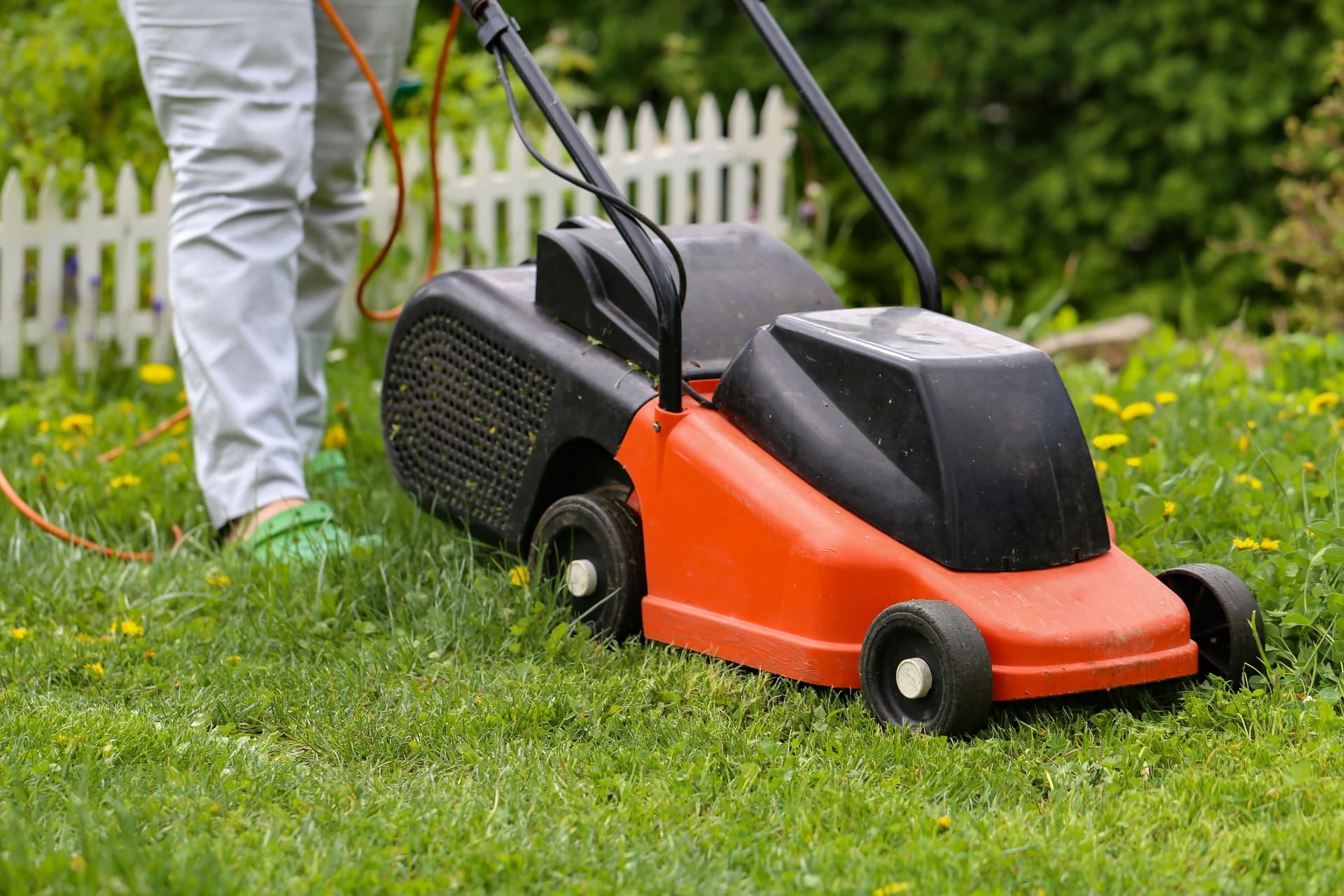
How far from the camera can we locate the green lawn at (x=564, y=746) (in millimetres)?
1642

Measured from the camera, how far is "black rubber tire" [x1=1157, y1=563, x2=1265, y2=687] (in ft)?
6.98

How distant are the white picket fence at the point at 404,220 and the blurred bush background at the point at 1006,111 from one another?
27cm

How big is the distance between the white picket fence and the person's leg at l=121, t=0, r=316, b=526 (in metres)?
1.45

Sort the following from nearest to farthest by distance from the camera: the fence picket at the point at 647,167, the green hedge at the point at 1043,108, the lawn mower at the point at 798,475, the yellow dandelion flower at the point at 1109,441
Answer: the lawn mower at the point at 798,475 → the yellow dandelion flower at the point at 1109,441 → the fence picket at the point at 647,167 → the green hedge at the point at 1043,108

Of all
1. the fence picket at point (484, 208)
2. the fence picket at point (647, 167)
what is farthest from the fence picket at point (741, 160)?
the fence picket at point (484, 208)

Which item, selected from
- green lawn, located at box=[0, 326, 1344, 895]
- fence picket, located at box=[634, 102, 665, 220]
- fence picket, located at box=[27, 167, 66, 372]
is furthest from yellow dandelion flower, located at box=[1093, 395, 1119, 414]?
fence picket, located at box=[27, 167, 66, 372]

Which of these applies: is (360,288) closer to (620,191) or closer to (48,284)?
(620,191)

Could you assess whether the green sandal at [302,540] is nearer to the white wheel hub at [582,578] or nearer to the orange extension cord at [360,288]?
the orange extension cord at [360,288]

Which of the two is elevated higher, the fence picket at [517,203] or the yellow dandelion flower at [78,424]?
the fence picket at [517,203]

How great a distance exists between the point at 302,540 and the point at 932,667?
1.28 metres

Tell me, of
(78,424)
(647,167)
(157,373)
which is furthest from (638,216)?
(647,167)

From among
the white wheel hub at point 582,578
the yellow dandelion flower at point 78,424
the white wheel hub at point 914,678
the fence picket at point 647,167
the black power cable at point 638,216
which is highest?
the black power cable at point 638,216

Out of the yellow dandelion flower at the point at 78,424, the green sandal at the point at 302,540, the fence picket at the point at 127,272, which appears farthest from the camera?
the fence picket at the point at 127,272

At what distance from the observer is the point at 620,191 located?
248 centimetres
